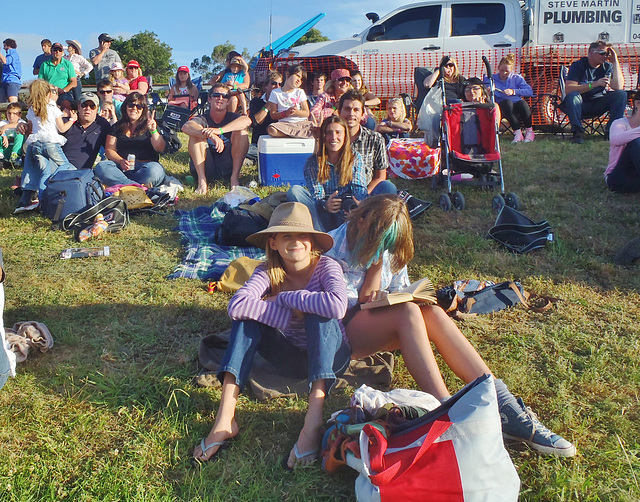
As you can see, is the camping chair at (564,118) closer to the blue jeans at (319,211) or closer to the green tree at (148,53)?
the blue jeans at (319,211)

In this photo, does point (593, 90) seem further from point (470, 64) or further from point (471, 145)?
point (471, 145)

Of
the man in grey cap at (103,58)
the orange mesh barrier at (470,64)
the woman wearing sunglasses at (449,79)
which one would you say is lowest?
the woman wearing sunglasses at (449,79)

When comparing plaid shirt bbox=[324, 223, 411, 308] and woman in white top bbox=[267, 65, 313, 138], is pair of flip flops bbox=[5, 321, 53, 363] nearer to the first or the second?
plaid shirt bbox=[324, 223, 411, 308]

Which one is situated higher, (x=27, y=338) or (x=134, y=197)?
(x=134, y=197)

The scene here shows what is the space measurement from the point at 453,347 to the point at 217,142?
5229mm

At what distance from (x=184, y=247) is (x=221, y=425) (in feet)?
9.87

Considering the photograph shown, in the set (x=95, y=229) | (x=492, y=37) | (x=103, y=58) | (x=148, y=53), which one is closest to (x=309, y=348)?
(x=95, y=229)

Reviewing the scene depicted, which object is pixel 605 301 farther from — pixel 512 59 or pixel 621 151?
pixel 512 59

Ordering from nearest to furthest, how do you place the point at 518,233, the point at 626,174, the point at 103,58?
1. the point at 518,233
2. the point at 626,174
3. the point at 103,58

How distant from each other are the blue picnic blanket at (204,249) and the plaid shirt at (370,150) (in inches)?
50.5

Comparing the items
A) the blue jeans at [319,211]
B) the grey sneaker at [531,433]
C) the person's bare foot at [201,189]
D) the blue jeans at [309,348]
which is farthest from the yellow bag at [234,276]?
the person's bare foot at [201,189]

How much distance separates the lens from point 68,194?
5.94m

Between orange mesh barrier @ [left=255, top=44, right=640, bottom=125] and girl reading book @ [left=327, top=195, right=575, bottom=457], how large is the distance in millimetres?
8073

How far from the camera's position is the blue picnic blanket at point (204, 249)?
15.6 feet
